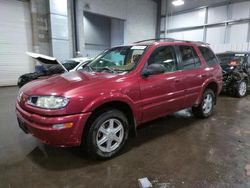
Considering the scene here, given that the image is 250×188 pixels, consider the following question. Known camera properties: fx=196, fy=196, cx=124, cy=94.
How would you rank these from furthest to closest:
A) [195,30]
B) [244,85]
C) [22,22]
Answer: [195,30], [22,22], [244,85]

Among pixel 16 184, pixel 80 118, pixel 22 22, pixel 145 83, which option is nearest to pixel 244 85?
pixel 145 83

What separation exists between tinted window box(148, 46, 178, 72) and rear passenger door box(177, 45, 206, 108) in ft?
0.58

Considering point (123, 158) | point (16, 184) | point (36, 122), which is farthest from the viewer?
point (123, 158)

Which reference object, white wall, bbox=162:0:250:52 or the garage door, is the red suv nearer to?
the garage door

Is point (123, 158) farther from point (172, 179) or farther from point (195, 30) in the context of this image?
point (195, 30)

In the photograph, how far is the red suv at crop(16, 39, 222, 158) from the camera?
2055 mm

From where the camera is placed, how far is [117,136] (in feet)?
8.25

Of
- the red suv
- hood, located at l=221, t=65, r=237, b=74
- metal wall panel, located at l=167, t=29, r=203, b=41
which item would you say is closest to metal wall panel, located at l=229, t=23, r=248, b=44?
metal wall panel, located at l=167, t=29, r=203, b=41

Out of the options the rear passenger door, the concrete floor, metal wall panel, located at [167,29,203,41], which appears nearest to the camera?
the concrete floor

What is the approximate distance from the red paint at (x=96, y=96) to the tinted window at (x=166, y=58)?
0.25 ft

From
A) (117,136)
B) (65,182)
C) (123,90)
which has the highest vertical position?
(123,90)

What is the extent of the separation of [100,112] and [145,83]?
2.41 ft

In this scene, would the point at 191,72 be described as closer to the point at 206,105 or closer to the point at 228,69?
the point at 206,105

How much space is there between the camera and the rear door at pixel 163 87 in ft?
8.76
